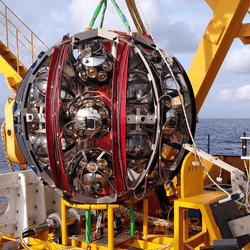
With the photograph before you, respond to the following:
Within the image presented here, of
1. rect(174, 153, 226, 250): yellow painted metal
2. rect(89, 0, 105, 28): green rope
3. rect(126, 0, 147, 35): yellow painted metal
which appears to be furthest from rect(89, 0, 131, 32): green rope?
rect(174, 153, 226, 250): yellow painted metal

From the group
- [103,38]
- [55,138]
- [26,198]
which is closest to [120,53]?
[103,38]

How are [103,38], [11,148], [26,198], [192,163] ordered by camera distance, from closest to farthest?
[192,163] → [103,38] → [26,198] → [11,148]

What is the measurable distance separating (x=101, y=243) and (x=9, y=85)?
5.27m

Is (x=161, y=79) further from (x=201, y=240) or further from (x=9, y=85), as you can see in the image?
(x=9, y=85)

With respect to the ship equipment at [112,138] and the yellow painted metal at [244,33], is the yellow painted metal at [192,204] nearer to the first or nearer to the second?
the ship equipment at [112,138]

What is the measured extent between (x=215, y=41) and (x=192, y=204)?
9.12ft

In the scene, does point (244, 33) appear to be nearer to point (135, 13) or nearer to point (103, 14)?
point (135, 13)

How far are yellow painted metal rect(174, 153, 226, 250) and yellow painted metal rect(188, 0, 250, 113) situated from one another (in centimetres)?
222

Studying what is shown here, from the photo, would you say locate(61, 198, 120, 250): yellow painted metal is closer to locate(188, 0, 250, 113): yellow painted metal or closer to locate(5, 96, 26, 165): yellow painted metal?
locate(5, 96, 26, 165): yellow painted metal

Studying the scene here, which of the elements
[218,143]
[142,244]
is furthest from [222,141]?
[142,244]

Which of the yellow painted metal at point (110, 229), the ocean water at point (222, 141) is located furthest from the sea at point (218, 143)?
the yellow painted metal at point (110, 229)

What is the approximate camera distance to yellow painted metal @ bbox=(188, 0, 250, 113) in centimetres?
559

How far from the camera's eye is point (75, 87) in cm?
429

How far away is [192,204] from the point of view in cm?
369
